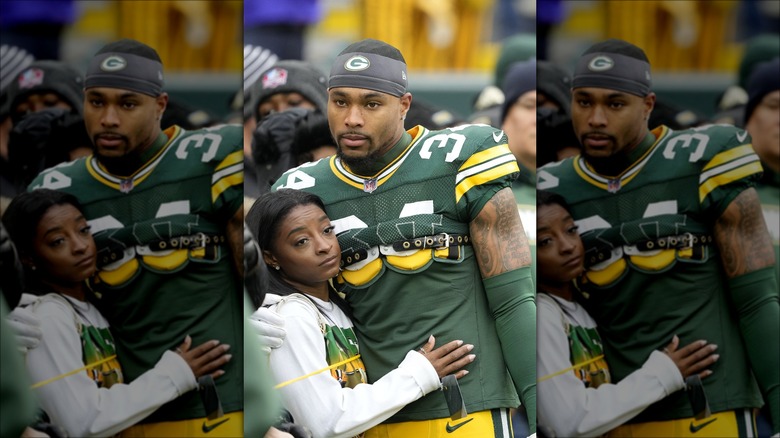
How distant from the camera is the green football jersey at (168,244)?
9.63 feet

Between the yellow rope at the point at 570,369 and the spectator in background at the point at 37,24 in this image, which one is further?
the yellow rope at the point at 570,369

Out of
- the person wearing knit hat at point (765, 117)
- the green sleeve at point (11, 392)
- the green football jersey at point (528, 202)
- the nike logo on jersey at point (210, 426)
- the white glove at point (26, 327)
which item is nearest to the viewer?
the green sleeve at point (11, 392)

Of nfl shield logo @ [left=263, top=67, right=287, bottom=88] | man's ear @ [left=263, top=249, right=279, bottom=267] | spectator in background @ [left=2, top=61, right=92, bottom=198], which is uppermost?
nfl shield logo @ [left=263, top=67, right=287, bottom=88]

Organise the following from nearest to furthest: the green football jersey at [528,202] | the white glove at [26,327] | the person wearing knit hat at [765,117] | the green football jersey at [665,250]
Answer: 1. the white glove at [26,327]
2. the green football jersey at [528,202]
3. the green football jersey at [665,250]
4. the person wearing knit hat at [765,117]

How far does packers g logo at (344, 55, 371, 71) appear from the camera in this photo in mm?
2918

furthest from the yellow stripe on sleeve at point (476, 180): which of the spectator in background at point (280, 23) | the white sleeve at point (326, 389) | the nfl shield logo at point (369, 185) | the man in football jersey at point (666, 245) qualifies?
the spectator in background at point (280, 23)

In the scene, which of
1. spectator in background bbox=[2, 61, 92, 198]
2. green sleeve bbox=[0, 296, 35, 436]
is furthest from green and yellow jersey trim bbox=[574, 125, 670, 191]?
green sleeve bbox=[0, 296, 35, 436]

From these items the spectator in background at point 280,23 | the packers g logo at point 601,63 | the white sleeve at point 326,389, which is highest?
the spectator in background at point 280,23

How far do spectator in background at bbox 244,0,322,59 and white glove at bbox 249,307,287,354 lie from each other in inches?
27.9

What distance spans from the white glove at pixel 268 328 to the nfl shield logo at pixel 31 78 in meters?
0.87

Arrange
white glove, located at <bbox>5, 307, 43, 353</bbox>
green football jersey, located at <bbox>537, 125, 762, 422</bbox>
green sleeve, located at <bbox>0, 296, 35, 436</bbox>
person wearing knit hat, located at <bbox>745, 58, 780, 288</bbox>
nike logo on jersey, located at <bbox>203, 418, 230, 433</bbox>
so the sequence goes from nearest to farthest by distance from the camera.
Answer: green sleeve, located at <bbox>0, 296, 35, 436</bbox>, white glove, located at <bbox>5, 307, 43, 353</bbox>, nike logo on jersey, located at <bbox>203, 418, 230, 433</bbox>, green football jersey, located at <bbox>537, 125, 762, 422</bbox>, person wearing knit hat, located at <bbox>745, 58, 780, 288</bbox>

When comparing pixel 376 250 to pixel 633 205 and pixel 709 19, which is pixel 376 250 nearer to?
pixel 633 205

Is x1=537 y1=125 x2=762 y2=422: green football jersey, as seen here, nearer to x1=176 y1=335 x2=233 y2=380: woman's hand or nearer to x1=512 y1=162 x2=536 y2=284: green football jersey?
x1=512 y1=162 x2=536 y2=284: green football jersey

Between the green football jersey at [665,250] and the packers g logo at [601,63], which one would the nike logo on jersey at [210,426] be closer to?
the green football jersey at [665,250]
